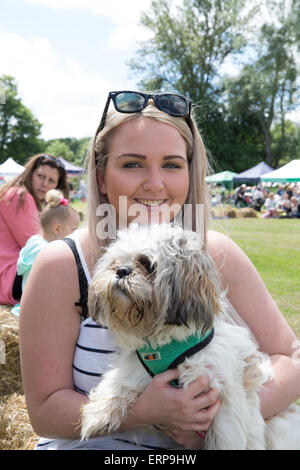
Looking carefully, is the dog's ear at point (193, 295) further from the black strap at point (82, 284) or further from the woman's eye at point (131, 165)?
the woman's eye at point (131, 165)

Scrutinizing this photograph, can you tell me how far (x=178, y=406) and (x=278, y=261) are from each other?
38.8 ft

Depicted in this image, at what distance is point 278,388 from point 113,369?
91cm

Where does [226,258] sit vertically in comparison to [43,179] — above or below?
below

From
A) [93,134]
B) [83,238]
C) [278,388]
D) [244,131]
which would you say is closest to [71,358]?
[83,238]

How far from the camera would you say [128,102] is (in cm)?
244

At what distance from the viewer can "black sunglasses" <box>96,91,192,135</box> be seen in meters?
2.43

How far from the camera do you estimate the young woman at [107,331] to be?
2076 millimetres

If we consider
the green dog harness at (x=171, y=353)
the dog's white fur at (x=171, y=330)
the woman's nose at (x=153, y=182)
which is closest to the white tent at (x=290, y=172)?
the woman's nose at (x=153, y=182)

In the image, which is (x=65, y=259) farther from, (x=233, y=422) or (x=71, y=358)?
(x=233, y=422)

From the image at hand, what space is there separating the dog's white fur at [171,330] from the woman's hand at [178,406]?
7cm

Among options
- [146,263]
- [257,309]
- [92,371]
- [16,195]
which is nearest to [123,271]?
[146,263]

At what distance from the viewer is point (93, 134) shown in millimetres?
2602

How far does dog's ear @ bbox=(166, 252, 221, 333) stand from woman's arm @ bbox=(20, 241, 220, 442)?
28cm
